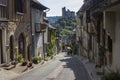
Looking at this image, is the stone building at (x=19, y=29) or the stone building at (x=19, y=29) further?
the stone building at (x=19, y=29)

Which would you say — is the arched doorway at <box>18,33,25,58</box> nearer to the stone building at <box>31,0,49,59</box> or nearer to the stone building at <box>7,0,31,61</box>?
the stone building at <box>7,0,31,61</box>

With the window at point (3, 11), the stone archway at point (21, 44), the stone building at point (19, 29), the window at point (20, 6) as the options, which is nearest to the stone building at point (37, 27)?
the stone building at point (19, 29)

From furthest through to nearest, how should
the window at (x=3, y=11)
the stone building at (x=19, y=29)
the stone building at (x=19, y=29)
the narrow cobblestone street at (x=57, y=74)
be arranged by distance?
the stone building at (x=19, y=29)
the stone building at (x=19, y=29)
the window at (x=3, y=11)
the narrow cobblestone street at (x=57, y=74)

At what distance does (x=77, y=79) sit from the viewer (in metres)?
27.0

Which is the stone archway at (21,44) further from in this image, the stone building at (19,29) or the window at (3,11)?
the window at (3,11)

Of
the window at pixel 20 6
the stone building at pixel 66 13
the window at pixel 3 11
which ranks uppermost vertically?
the stone building at pixel 66 13

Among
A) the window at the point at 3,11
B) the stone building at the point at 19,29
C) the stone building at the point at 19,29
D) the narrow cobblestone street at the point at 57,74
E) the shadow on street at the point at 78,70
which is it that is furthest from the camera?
the stone building at the point at 19,29

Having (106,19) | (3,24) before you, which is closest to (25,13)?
(3,24)

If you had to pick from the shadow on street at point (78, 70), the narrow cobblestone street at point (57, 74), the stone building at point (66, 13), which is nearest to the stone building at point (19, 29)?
the narrow cobblestone street at point (57, 74)

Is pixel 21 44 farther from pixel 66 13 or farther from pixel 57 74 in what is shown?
pixel 66 13

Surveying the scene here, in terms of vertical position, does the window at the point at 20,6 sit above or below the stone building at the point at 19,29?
above

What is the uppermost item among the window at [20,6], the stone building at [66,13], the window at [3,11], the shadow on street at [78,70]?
the stone building at [66,13]

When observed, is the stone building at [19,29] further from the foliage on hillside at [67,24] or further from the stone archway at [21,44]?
the foliage on hillside at [67,24]

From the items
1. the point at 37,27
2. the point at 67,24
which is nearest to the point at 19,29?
the point at 37,27
